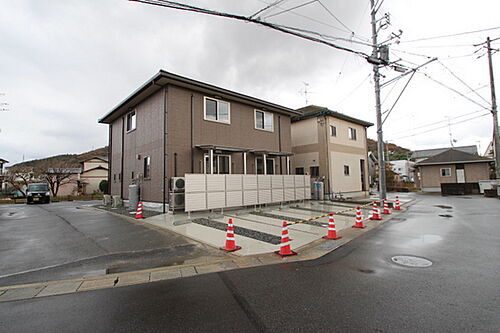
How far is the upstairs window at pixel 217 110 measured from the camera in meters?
12.0

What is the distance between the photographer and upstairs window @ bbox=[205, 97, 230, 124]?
12.0 metres

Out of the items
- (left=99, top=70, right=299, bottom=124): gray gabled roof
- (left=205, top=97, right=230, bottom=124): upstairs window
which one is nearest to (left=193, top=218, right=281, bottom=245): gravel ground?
(left=205, top=97, right=230, bottom=124): upstairs window

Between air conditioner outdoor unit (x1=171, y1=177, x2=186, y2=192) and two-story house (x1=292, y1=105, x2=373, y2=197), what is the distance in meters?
9.89

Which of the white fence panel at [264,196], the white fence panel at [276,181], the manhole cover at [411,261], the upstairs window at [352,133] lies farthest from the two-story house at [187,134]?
the manhole cover at [411,261]

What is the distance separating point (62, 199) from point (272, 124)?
893 inches

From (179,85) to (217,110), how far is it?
239 centimetres

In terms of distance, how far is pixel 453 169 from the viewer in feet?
80.8

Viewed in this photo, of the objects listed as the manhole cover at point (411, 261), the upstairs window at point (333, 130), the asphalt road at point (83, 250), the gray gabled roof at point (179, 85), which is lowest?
the manhole cover at point (411, 261)

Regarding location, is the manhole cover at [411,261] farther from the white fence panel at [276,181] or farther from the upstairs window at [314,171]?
the upstairs window at [314,171]

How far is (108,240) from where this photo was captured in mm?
6266

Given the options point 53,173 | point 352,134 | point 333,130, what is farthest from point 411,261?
point 53,173

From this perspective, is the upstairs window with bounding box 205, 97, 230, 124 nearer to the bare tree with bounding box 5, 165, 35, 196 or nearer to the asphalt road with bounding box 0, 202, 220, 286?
the asphalt road with bounding box 0, 202, 220, 286

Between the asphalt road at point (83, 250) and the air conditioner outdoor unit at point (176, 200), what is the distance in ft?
6.00

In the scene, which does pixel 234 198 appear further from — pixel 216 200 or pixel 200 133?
pixel 200 133
